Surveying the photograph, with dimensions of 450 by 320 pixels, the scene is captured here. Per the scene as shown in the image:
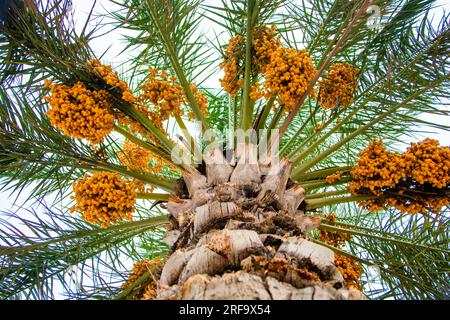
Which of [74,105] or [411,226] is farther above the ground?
[74,105]

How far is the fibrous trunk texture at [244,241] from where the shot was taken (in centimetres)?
184

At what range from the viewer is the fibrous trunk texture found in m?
1.84

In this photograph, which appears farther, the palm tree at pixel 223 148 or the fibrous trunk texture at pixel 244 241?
the palm tree at pixel 223 148

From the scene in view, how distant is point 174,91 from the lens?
12.2 ft

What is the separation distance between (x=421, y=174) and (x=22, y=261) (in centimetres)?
290

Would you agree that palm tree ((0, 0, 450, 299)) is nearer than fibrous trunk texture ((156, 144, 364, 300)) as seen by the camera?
No

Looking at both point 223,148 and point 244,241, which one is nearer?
point 244,241

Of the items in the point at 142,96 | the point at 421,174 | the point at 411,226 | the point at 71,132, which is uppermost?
the point at 142,96

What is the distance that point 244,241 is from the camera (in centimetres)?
228
